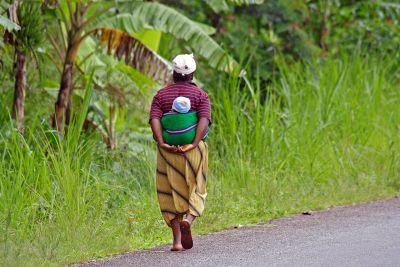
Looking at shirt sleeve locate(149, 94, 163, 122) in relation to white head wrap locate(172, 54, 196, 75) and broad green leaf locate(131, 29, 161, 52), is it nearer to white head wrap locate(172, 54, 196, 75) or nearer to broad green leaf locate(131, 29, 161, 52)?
white head wrap locate(172, 54, 196, 75)

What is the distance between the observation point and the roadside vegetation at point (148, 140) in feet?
23.9

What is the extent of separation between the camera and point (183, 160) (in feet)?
21.8

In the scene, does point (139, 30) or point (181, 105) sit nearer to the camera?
point (181, 105)

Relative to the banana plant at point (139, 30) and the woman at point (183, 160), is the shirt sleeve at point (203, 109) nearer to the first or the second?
the woman at point (183, 160)

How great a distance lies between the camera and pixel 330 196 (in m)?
9.27

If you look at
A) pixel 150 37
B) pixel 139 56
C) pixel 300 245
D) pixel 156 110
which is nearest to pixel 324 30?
pixel 150 37

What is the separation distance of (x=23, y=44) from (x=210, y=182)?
237 centimetres

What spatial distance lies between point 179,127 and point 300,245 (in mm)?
1334

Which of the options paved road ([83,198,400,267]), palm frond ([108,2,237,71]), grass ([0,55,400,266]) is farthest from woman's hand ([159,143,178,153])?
palm frond ([108,2,237,71])

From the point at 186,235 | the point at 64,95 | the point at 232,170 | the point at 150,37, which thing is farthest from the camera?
the point at 150,37

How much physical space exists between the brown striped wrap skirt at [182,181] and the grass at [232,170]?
1.87ft

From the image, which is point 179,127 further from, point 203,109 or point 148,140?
point 148,140

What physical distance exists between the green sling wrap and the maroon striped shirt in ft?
0.16

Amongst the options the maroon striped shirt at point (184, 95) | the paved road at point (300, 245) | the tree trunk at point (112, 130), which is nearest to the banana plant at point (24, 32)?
the tree trunk at point (112, 130)
